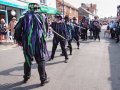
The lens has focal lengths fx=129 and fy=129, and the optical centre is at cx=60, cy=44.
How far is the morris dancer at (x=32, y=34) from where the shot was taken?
2.87 meters

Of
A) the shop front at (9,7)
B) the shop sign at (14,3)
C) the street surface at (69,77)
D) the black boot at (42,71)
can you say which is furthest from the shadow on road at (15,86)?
the shop sign at (14,3)

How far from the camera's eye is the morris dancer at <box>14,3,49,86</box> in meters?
2.87

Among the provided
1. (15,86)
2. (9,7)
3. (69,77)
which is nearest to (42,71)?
(15,86)

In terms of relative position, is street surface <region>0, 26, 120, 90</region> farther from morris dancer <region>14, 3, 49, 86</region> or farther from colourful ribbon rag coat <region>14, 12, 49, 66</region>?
colourful ribbon rag coat <region>14, 12, 49, 66</region>

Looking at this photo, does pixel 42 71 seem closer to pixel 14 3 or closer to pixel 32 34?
pixel 32 34

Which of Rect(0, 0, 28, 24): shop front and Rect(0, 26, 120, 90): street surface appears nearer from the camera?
Rect(0, 26, 120, 90): street surface

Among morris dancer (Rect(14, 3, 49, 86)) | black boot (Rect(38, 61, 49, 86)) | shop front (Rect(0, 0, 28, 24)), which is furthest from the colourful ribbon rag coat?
shop front (Rect(0, 0, 28, 24))

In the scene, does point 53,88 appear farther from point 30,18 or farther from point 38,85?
point 30,18

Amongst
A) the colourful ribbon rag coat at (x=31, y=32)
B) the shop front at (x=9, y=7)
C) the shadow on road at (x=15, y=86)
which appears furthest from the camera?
the shop front at (x=9, y=7)

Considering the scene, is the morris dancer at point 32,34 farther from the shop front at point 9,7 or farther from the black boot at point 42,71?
the shop front at point 9,7

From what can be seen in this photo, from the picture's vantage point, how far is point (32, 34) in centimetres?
289

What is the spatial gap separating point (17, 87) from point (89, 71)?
2171 millimetres

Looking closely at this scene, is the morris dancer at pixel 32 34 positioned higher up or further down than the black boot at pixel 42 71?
higher up

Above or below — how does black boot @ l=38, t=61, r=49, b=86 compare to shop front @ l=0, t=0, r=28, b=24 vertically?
below
